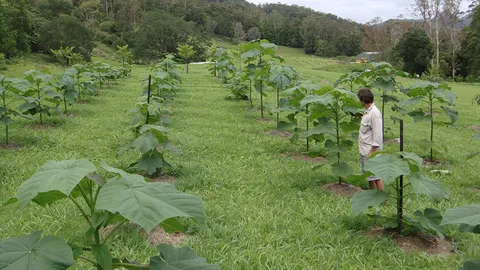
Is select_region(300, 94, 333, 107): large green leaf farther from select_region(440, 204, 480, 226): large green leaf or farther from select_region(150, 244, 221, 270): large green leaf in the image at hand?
select_region(150, 244, 221, 270): large green leaf

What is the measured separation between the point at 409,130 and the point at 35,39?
31.1 metres

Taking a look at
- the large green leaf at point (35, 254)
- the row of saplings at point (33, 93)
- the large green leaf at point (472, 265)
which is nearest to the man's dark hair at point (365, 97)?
the large green leaf at point (472, 265)

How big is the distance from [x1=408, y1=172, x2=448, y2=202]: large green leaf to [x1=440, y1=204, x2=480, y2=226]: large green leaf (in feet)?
3.21

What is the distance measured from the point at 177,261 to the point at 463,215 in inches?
45.0

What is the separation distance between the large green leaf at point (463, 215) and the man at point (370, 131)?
229 centimetres

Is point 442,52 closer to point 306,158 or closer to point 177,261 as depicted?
point 306,158

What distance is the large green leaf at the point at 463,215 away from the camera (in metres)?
1.51

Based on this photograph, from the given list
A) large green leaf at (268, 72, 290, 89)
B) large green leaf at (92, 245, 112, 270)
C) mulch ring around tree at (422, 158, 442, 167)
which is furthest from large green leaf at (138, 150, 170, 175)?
mulch ring around tree at (422, 158, 442, 167)

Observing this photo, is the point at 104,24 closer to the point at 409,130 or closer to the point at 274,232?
the point at 409,130

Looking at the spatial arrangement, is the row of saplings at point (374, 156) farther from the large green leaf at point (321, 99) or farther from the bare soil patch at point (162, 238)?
the bare soil patch at point (162, 238)

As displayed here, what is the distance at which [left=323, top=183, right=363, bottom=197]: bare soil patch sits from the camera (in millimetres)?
4188

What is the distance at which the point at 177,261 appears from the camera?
128 cm

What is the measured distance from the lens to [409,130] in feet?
30.1

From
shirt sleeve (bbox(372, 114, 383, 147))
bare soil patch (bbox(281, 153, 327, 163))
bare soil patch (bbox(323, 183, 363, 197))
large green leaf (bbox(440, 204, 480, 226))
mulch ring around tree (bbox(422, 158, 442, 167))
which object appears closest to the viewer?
large green leaf (bbox(440, 204, 480, 226))
